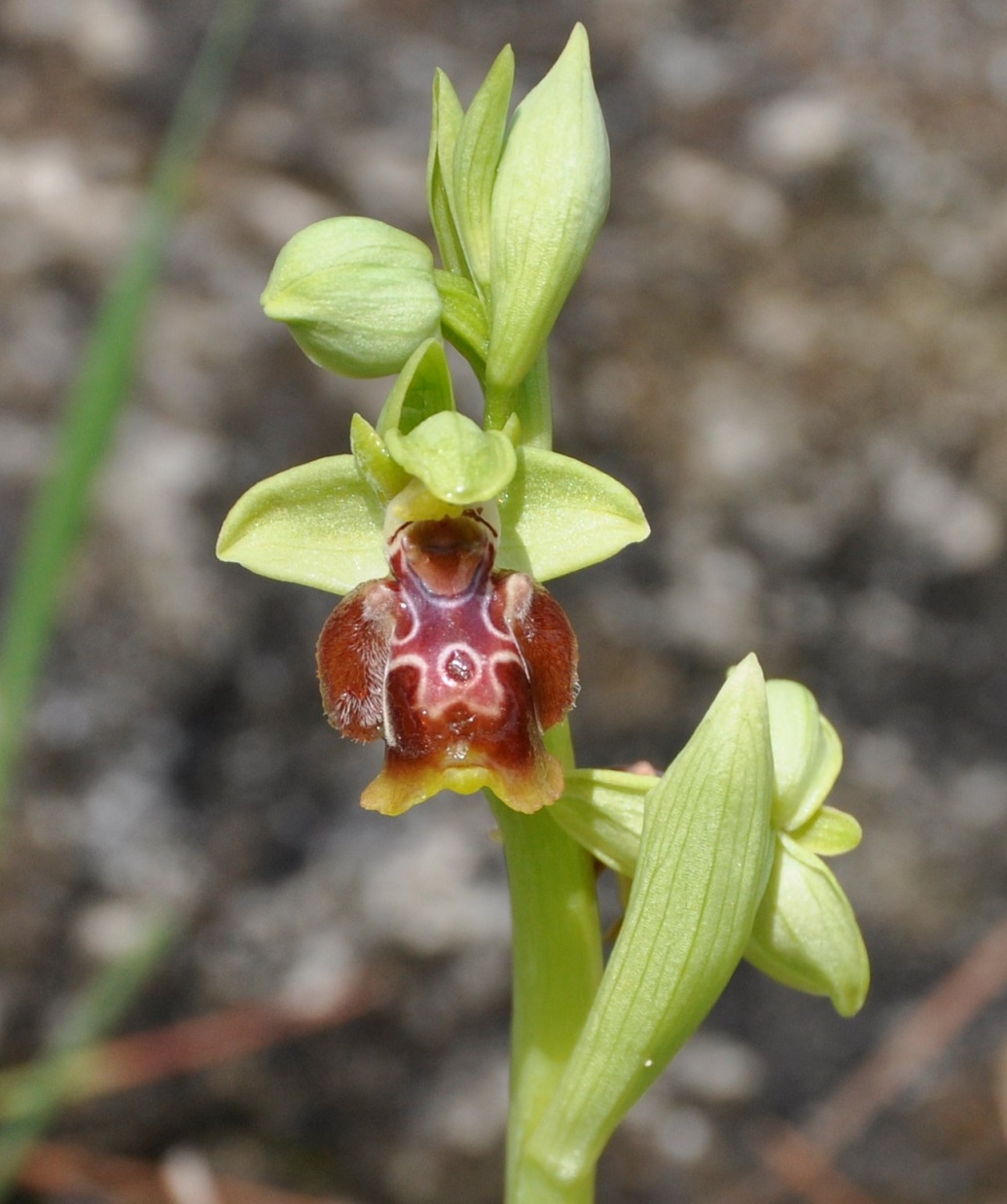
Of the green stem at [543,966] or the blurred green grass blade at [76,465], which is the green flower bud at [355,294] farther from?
the green stem at [543,966]

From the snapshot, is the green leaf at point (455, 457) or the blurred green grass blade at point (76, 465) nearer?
the green leaf at point (455, 457)

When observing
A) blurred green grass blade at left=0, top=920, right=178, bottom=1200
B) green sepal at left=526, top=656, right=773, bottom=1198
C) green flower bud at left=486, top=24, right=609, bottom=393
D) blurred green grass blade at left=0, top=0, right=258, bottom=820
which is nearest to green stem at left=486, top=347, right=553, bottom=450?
green flower bud at left=486, top=24, right=609, bottom=393

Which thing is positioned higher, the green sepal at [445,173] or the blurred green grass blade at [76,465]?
the green sepal at [445,173]

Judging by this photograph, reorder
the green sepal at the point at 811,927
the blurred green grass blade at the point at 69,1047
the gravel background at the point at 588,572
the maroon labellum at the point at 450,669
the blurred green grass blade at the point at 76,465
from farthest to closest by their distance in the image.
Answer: the gravel background at the point at 588,572
the blurred green grass blade at the point at 69,1047
the blurred green grass blade at the point at 76,465
the green sepal at the point at 811,927
the maroon labellum at the point at 450,669

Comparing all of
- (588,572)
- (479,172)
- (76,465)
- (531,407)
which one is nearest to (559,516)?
(531,407)

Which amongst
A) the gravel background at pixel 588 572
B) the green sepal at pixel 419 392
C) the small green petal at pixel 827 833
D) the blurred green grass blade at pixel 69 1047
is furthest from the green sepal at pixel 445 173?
the gravel background at pixel 588 572

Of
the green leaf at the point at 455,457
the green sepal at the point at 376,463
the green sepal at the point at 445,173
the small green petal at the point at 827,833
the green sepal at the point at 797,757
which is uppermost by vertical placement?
the green sepal at the point at 445,173

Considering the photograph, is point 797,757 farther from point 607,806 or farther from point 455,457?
point 455,457
